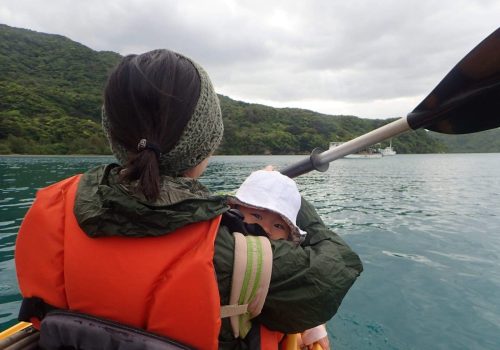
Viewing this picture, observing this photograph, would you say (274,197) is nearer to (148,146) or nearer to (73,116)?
(148,146)

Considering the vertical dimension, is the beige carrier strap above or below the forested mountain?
below

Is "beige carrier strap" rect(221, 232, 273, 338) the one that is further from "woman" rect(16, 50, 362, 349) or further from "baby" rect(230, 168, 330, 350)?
"baby" rect(230, 168, 330, 350)

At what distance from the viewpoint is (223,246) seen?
122 cm

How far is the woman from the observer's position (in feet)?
3.77

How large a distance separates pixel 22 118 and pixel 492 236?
73.2m

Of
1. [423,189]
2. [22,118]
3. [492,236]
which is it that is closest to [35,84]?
[22,118]

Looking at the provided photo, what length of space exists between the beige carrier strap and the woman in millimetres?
29

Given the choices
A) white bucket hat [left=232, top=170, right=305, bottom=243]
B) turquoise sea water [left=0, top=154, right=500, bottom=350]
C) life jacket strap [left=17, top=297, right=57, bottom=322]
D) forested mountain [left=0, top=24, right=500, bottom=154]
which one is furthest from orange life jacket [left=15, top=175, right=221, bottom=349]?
forested mountain [left=0, top=24, right=500, bottom=154]

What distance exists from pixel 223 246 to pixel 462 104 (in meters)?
2.06

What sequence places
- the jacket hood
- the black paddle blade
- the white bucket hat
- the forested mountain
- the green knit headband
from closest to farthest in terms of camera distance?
the jacket hood → the green knit headband → the white bucket hat → the black paddle blade → the forested mountain

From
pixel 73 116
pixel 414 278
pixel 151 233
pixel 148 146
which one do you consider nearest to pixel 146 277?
pixel 151 233

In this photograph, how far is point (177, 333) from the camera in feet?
3.85

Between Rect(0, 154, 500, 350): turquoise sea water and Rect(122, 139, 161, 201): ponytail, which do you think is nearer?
Rect(122, 139, 161, 201): ponytail

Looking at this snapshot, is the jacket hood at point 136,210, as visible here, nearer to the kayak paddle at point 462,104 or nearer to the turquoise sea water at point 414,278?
the kayak paddle at point 462,104
